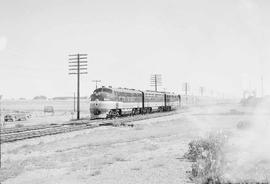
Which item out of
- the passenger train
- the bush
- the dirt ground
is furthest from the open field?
the bush

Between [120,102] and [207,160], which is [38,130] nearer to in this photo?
[120,102]

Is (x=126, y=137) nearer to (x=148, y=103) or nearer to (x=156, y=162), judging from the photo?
(x=156, y=162)

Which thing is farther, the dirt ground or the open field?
the open field

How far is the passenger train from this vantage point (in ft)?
120

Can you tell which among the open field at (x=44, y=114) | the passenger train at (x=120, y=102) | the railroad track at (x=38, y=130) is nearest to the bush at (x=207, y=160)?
the railroad track at (x=38, y=130)

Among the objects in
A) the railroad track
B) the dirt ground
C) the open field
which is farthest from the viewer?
the open field

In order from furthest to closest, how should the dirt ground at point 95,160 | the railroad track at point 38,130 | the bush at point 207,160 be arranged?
1. the railroad track at point 38,130
2. the dirt ground at point 95,160
3. the bush at point 207,160

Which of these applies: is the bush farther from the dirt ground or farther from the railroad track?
the railroad track

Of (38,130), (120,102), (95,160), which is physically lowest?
(95,160)

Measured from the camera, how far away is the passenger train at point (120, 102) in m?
36.5

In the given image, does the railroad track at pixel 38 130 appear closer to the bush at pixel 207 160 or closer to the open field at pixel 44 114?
the open field at pixel 44 114

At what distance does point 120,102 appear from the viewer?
130ft

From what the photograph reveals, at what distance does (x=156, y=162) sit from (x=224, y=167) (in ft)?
9.74

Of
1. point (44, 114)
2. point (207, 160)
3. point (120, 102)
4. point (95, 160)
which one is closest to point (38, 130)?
point (120, 102)
